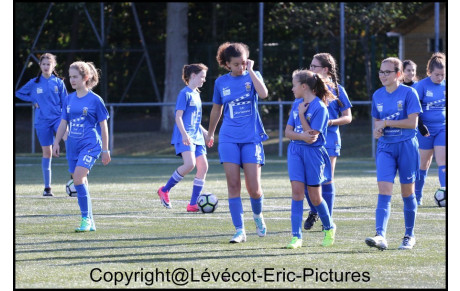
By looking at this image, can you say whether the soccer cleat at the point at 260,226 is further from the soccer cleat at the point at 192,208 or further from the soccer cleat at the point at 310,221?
the soccer cleat at the point at 192,208

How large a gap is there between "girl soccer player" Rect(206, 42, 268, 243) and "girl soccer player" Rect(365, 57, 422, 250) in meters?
1.20

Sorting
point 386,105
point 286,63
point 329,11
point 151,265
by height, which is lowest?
point 151,265

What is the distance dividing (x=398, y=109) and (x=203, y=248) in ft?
7.38

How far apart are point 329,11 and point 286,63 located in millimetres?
2935

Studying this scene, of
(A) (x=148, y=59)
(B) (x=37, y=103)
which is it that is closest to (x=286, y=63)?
(A) (x=148, y=59)

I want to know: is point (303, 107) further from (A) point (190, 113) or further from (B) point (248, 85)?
(A) point (190, 113)

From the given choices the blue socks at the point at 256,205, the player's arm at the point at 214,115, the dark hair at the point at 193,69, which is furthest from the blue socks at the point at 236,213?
the dark hair at the point at 193,69

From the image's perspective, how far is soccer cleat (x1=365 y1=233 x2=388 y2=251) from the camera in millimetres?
8125

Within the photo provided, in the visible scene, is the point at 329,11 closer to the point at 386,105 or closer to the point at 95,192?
the point at 95,192

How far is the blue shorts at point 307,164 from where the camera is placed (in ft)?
28.1

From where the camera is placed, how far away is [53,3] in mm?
32562

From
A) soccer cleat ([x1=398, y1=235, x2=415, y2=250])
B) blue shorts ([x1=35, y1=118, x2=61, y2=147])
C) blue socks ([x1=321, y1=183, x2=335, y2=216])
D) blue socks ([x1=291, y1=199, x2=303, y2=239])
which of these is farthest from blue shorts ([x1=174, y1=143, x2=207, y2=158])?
soccer cleat ([x1=398, y1=235, x2=415, y2=250])

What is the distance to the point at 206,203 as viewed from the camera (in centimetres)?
1162

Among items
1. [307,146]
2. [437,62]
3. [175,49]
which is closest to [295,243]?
[307,146]
